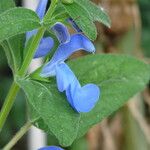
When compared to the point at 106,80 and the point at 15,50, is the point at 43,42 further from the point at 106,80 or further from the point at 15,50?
the point at 106,80

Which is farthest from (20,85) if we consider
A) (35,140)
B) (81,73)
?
(35,140)

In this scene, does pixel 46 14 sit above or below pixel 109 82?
above

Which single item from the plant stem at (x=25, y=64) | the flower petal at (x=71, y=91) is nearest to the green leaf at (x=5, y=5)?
the plant stem at (x=25, y=64)

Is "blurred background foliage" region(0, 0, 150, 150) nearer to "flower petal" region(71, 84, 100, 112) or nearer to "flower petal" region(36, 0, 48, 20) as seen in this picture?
"flower petal" region(36, 0, 48, 20)

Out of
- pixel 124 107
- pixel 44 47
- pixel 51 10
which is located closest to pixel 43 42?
pixel 44 47

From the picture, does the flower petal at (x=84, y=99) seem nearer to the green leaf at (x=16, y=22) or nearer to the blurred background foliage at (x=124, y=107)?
the green leaf at (x=16, y=22)

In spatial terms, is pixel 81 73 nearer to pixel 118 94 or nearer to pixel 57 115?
pixel 118 94
